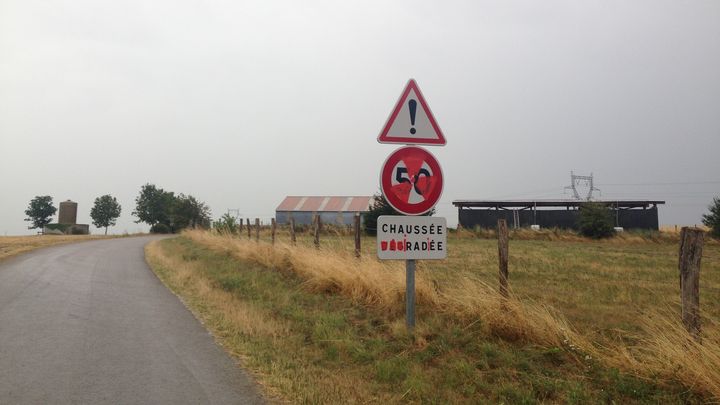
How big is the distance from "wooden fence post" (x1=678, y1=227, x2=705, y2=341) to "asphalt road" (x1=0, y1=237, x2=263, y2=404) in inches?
160

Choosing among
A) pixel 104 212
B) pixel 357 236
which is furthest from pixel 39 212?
pixel 357 236

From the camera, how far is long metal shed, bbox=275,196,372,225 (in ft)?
208

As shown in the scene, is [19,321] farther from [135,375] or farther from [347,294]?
[347,294]

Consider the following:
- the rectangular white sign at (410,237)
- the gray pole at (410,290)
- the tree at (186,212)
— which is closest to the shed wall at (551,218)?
the tree at (186,212)

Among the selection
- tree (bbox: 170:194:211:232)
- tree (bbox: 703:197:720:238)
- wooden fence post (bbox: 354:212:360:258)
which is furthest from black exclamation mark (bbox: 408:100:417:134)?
tree (bbox: 170:194:211:232)

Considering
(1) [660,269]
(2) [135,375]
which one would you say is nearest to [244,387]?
(2) [135,375]

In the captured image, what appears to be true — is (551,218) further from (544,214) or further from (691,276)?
(691,276)

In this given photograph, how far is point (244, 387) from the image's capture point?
171 inches

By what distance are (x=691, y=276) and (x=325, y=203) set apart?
62.4 meters

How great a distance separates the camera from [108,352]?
5.48 meters

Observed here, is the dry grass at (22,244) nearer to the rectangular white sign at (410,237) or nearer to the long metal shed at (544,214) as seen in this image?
the rectangular white sign at (410,237)

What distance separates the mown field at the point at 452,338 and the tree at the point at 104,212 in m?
89.7

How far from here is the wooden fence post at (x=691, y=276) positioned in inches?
181

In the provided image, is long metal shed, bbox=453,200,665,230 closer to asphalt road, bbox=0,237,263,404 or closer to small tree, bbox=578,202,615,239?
small tree, bbox=578,202,615,239
